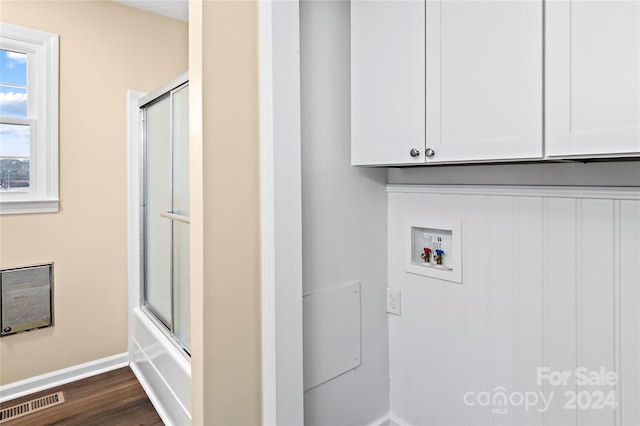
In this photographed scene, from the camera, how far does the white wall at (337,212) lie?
131 cm

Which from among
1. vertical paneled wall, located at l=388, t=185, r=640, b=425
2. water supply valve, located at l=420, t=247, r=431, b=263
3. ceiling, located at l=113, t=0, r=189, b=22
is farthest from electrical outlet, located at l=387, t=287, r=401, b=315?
ceiling, located at l=113, t=0, r=189, b=22

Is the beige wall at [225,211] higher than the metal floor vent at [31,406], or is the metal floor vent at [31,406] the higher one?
the beige wall at [225,211]

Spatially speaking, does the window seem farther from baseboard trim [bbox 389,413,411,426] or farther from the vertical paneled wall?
baseboard trim [bbox 389,413,411,426]

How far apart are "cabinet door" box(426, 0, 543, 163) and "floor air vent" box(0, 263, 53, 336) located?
2.28m

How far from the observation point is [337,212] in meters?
1.39

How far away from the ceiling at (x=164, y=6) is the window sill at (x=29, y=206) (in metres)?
1.34

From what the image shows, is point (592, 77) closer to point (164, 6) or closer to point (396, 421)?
point (396, 421)

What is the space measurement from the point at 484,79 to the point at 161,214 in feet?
5.67

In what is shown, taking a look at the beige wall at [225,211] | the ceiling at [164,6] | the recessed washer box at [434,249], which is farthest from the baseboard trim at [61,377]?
the ceiling at [164,6]

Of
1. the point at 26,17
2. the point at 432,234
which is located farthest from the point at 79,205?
the point at 432,234

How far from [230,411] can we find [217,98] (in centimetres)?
93

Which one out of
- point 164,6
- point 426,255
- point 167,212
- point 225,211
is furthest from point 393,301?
point 164,6

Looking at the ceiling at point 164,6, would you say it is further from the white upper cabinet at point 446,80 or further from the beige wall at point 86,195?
the white upper cabinet at point 446,80

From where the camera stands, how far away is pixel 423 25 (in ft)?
3.78
